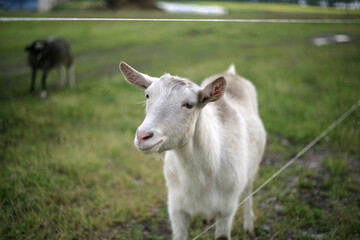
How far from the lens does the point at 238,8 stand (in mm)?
9641

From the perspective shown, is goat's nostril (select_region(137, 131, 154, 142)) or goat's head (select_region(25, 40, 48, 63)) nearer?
goat's nostril (select_region(137, 131, 154, 142))

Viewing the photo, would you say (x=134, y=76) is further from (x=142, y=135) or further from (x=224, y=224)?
(x=224, y=224)

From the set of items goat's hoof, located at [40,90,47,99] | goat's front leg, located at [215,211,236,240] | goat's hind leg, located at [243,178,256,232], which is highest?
goat's hoof, located at [40,90,47,99]

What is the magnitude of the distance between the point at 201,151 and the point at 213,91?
0.60 metres

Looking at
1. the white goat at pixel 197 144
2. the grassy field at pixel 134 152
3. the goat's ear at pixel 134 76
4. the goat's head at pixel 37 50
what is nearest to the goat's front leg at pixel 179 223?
the white goat at pixel 197 144

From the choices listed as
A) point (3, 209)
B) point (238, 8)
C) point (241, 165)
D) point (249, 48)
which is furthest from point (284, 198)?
point (249, 48)

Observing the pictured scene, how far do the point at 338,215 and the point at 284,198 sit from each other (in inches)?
26.6

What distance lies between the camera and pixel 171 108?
2164 mm

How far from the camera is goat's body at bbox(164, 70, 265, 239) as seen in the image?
2568mm

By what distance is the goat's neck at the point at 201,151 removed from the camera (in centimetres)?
251

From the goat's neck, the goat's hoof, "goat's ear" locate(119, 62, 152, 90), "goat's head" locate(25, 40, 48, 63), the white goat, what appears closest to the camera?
the white goat

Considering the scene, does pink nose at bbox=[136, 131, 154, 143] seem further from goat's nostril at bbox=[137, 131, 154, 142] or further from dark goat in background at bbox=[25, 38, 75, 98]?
dark goat in background at bbox=[25, 38, 75, 98]

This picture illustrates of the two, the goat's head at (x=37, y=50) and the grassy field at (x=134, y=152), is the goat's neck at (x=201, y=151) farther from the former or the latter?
the goat's head at (x=37, y=50)

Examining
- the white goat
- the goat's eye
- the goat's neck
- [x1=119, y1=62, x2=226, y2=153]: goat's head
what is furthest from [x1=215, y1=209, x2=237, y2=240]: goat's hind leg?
the goat's eye
